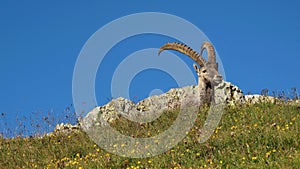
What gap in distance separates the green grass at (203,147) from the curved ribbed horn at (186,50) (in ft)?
12.0

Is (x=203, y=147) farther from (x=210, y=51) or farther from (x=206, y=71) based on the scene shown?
(x=210, y=51)

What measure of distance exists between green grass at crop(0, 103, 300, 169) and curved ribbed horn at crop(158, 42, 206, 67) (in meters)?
3.65

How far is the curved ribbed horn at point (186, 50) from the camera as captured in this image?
69.5ft

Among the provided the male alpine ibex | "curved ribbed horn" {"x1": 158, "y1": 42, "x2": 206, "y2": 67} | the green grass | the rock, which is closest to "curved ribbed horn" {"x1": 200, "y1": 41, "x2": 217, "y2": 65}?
the male alpine ibex

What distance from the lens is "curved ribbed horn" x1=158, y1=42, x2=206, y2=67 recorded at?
69.5 ft

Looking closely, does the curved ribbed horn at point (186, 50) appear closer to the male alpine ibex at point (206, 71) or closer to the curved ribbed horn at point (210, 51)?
the male alpine ibex at point (206, 71)

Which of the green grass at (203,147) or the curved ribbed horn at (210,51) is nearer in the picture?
the green grass at (203,147)

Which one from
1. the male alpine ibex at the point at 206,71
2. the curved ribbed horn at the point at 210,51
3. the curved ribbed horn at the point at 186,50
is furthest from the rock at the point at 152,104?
the curved ribbed horn at the point at 210,51

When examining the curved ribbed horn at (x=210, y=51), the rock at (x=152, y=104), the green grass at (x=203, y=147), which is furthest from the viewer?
the curved ribbed horn at (x=210, y=51)

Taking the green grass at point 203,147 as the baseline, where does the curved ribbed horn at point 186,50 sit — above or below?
above

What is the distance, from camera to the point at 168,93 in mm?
26078

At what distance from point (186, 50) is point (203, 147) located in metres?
10.2

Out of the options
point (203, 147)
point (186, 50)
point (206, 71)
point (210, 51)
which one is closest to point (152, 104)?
point (186, 50)

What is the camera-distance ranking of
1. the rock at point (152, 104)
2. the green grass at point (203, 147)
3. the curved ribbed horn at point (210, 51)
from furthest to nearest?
the curved ribbed horn at point (210, 51)
the rock at point (152, 104)
the green grass at point (203, 147)
